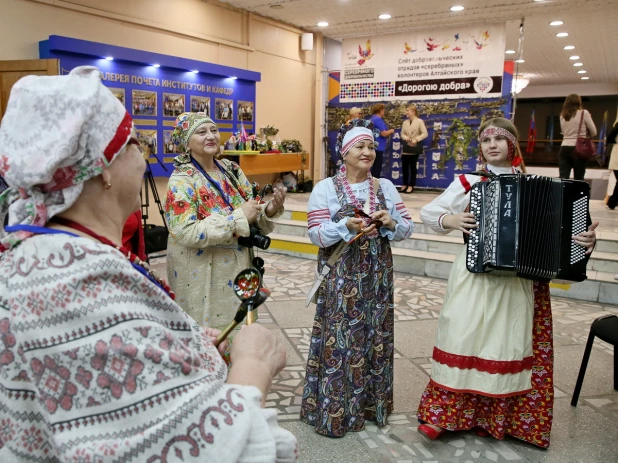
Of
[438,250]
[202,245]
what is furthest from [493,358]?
[438,250]

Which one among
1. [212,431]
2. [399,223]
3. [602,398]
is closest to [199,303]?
[399,223]

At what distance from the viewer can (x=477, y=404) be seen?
2.68m

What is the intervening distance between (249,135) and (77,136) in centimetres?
833

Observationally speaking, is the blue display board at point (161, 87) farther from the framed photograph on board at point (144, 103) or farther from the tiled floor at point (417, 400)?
the tiled floor at point (417, 400)

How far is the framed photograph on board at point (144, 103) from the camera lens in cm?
729

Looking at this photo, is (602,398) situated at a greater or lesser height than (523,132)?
lesser

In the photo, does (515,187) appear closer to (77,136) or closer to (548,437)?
(548,437)

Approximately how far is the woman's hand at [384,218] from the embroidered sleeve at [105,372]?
181 cm

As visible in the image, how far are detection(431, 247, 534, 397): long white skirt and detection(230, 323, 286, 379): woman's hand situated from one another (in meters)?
1.60

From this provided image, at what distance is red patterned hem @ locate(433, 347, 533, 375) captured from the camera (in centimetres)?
251

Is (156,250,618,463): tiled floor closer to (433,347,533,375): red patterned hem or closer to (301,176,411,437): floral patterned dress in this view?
(301,176,411,437): floral patterned dress

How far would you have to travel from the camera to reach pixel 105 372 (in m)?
0.83

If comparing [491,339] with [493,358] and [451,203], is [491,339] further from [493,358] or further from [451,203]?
[451,203]

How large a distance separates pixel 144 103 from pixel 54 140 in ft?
23.0
